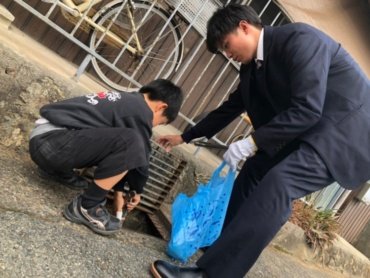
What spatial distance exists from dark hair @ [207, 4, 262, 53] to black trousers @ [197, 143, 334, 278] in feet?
2.60

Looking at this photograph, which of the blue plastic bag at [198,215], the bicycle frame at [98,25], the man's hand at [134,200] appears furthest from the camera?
the bicycle frame at [98,25]

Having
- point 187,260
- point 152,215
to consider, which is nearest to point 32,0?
point 152,215

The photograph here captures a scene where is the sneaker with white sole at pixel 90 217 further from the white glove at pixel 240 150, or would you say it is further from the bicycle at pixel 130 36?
the bicycle at pixel 130 36

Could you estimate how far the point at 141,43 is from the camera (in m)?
4.75

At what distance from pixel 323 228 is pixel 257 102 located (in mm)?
3089

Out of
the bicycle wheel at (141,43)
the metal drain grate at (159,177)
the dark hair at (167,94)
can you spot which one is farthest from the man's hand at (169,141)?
the bicycle wheel at (141,43)

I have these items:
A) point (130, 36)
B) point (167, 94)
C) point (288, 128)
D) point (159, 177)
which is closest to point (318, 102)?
point (288, 128)

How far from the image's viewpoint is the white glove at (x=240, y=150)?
8.08 ft

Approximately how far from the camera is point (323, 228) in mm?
5410

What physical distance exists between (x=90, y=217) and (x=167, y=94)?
88cm

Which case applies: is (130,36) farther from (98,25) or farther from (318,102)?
(318,102)

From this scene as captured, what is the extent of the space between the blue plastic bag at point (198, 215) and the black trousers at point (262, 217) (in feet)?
1.41

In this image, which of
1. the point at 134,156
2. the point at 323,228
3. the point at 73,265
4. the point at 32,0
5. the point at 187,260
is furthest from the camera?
the point at 323,228

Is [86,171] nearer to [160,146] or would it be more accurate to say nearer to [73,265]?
[160,146]
